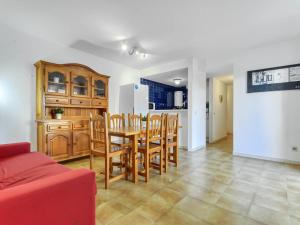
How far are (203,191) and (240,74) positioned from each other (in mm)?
2915

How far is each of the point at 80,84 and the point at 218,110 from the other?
15.2 ft

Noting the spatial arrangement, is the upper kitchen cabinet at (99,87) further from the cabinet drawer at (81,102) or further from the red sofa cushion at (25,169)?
the red sofa cushion at (25,169)

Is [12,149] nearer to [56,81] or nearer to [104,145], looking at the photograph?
[104,145]

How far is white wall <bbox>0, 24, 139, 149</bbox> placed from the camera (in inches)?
106

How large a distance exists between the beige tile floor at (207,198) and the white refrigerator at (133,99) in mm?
2015

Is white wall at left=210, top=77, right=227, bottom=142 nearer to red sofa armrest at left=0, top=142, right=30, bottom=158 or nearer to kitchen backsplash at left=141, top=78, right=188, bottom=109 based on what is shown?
kitchen backsplash at left=141, top=78, right=188, bottom=109

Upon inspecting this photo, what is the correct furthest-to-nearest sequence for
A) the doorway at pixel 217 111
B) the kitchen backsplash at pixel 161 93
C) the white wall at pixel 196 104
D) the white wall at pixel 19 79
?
1. the kitchen backsplash at pixel 161 93
2. the doorway at pixel 217 111
3. the white wall at pixel 196 104
4. the white wall at pixel 19 79

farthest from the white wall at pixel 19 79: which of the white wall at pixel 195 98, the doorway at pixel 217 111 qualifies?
the doorway at pixel 217 111

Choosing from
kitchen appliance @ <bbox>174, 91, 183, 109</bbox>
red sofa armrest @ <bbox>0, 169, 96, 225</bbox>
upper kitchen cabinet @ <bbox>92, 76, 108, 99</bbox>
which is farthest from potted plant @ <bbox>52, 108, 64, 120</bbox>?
kitchen appliance @ <bbox>174, 91, 183, 109</bbox>

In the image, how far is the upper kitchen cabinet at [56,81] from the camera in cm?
295

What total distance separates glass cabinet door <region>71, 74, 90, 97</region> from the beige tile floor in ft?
5.97

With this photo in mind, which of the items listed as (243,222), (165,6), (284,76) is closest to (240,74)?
(284,76)

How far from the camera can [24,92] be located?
9.55 feet

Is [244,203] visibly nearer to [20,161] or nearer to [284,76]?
[20,161]
